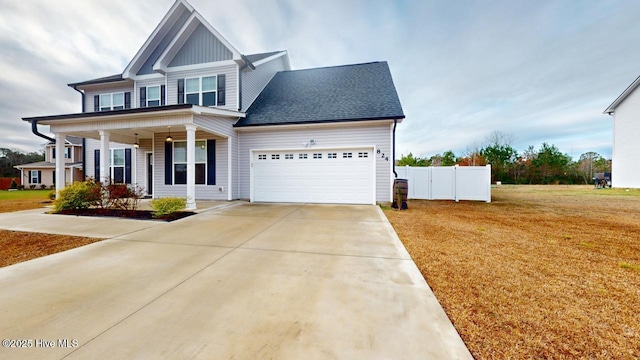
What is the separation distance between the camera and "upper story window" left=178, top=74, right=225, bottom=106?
10.2 meters

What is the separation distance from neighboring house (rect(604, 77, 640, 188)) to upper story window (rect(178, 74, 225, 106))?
1050 inches

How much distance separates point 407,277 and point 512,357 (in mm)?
1347

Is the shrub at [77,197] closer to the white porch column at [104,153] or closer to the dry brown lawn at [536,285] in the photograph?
the white porch column at [104,153]

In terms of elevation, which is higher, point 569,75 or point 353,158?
point 569,75

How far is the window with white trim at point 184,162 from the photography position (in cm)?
999

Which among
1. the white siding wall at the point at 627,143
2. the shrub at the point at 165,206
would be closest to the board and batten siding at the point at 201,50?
the shrub at the point at 165,206

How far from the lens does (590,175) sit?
28359 mm

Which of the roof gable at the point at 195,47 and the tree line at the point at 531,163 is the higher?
the roof gable at the point at 195,47

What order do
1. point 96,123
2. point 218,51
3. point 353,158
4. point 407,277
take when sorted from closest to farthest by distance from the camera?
1. point 407,277
2. point 96,123
3. point 353,158
4. point 218,51

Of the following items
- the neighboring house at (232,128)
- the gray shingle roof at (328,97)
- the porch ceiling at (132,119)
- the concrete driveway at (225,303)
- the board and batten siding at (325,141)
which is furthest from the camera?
the gray shingle roof at (328,97)

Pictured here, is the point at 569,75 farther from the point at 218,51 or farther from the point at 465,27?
the point at 218,51

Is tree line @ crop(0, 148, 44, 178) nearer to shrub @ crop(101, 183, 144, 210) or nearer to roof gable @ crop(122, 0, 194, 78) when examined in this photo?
roof gable @ crop(122, 0, 194, 78)

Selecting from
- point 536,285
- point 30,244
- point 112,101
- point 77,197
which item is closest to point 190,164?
point 77,197

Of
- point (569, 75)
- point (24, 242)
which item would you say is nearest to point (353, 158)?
point (24, 242)
